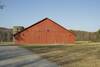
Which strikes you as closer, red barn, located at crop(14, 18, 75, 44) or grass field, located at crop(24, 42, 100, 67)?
grass field, located at crop(24, 42, 100, 67)

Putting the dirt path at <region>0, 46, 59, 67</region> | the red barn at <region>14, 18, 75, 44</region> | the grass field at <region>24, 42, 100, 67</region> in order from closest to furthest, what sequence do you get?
the dirt path at <region>0, 46, 59, 67</region> → the grass field at <region>24, 42, 100, 67</region> → the red barn at <region>14, 18, 75, 44</region>

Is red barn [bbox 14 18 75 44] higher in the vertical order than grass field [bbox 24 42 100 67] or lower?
higher

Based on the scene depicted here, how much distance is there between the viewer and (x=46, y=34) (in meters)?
48.3

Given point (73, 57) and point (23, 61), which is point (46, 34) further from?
point (23, 61)

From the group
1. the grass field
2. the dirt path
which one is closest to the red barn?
the grass field

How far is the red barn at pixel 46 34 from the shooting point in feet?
155

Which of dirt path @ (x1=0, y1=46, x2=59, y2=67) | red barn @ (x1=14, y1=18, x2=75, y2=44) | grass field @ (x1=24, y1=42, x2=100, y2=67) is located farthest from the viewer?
red barn @ (x1=14, y1=18, x2=75, y2=44)

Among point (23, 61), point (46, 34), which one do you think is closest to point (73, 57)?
point (23, 61)

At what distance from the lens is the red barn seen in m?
47.2

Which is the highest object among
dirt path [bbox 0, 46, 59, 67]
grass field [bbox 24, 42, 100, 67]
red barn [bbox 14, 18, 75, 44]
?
red barn [bbox 14, 18, 75, 44]

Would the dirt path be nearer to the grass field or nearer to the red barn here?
the grass field

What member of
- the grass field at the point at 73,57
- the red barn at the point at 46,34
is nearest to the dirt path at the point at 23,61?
the grass field at the point at 73,57

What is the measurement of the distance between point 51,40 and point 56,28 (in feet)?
8.62

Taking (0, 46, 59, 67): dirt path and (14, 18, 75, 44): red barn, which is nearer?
(0, 46, 59, 67): dirt path
